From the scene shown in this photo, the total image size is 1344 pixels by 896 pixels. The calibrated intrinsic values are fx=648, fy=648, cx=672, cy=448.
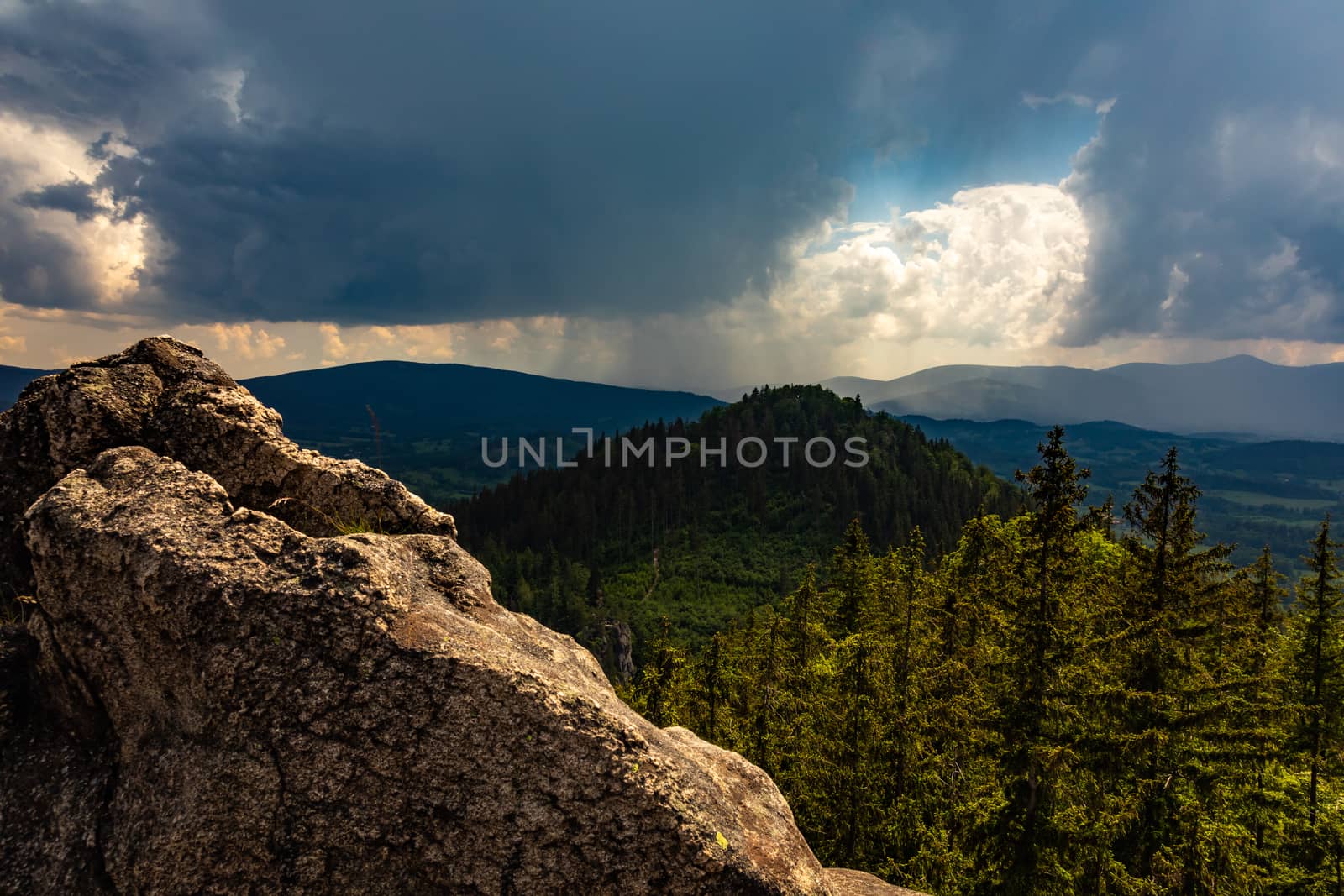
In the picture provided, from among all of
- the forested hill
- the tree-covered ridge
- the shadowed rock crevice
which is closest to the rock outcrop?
the shadowed rock crevice

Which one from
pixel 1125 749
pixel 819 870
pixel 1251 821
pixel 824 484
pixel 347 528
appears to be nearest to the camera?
pixel 819 870

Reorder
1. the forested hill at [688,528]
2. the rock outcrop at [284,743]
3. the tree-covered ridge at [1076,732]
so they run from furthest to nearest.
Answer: the forested hill at [688,528] < the tree-covered ridge at [1076,732] < the rock outcrop at [284,743]

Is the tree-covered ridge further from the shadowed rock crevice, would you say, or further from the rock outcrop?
the shadowed rock crevice

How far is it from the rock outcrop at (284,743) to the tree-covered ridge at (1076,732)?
14732 mm

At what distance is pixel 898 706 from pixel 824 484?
17348 cm

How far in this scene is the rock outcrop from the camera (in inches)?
239

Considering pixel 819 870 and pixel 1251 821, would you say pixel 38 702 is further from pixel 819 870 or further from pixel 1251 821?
pixel 1251 821

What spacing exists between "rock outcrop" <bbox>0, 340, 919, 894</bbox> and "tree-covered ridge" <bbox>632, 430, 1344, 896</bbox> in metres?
14.7

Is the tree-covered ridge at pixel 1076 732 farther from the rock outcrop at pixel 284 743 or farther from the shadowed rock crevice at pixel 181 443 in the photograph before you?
the shadowed rock crevice at pixel 181 443

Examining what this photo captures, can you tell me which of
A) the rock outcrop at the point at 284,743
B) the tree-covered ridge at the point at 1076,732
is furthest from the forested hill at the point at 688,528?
the rock outcrop at the point at 284,743

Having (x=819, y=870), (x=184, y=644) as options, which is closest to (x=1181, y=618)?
(x=819, y=870)

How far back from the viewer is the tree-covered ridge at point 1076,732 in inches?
701

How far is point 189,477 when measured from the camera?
288 inches

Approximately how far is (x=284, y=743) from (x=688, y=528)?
17797 cm
